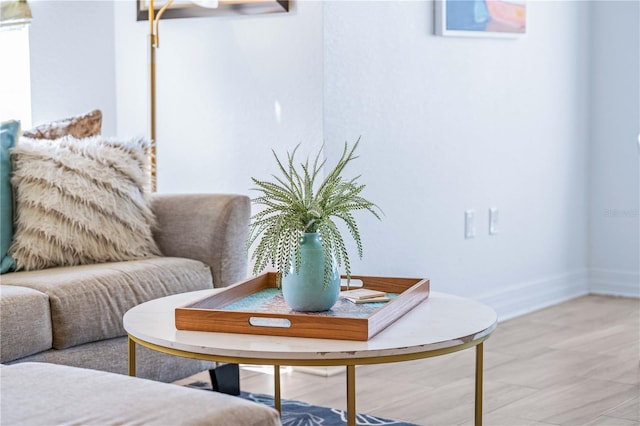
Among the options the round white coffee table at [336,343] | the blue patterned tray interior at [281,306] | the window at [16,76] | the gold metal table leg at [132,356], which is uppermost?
the window at [16,76]

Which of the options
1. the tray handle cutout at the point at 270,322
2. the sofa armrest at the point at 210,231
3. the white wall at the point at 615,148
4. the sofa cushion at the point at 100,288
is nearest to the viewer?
the tray handle cutout at the point at 270,322

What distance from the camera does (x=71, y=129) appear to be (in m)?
3.21

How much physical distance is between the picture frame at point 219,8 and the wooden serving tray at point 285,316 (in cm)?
146

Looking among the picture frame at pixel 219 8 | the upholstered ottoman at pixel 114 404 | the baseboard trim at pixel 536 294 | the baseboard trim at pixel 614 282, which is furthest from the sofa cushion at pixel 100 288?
the baseboard trim at pixel 614 282

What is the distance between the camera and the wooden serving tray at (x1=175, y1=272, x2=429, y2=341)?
69.3 inches

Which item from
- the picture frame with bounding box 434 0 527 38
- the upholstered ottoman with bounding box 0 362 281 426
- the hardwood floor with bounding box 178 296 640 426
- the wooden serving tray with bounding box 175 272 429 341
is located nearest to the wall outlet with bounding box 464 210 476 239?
the hardwood floor with bounding box 178 296 640 426

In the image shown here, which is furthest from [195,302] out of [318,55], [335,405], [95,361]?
[318,55]

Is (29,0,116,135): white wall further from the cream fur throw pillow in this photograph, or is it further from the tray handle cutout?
the tray handle cutout

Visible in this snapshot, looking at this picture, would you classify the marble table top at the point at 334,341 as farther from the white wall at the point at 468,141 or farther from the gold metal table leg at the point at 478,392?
the white wall at the point at 468,141

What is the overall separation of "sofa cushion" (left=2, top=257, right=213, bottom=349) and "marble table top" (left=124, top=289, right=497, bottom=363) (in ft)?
1.63

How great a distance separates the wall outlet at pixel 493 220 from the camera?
4031 mm

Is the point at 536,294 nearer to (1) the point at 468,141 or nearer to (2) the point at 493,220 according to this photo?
(2) the point at 493,220

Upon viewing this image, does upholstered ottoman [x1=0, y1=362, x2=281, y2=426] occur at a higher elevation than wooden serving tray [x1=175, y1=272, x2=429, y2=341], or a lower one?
lower

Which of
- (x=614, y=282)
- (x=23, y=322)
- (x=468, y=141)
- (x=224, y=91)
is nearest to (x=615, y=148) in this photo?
(x=614, y=282)
